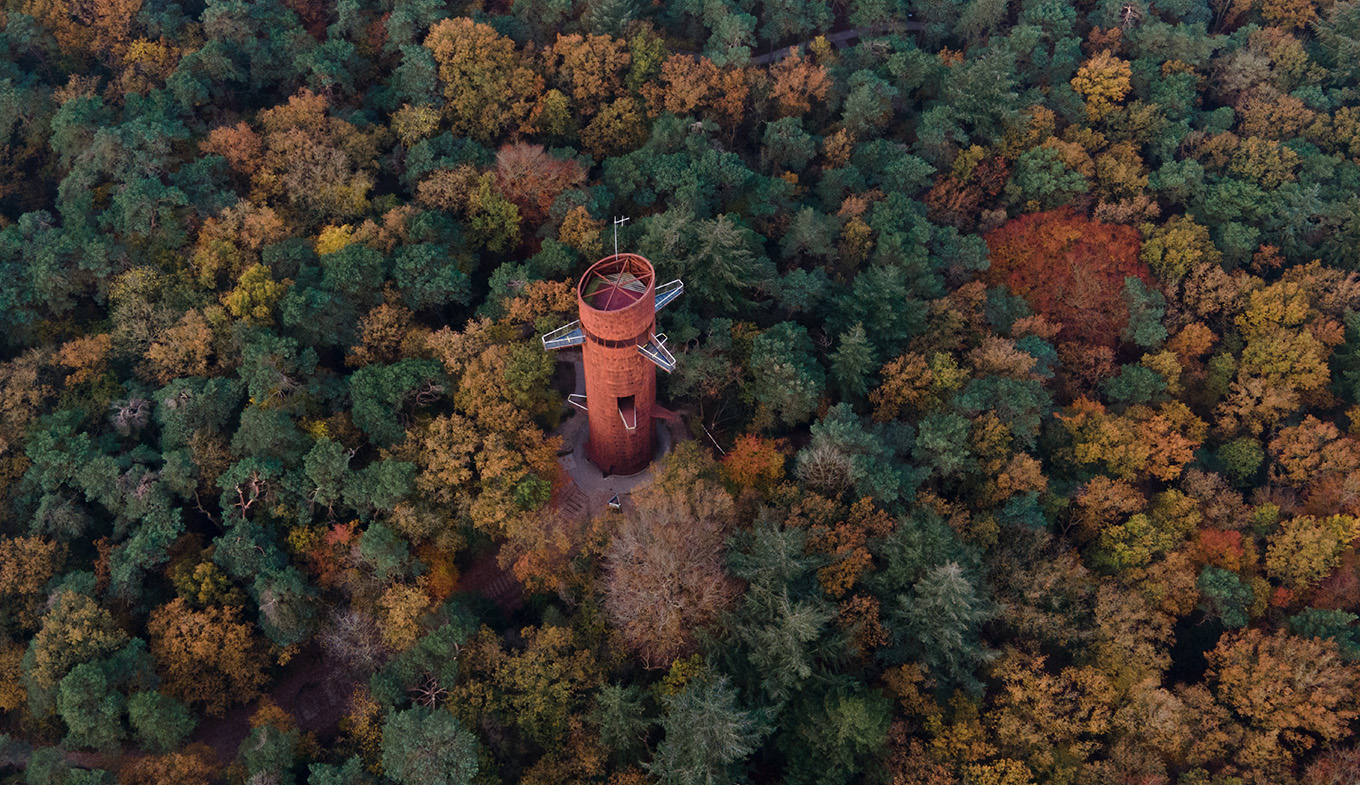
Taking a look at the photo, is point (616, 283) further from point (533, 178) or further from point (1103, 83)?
point (1103, 83)

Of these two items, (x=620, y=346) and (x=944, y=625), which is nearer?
(x=944, y=625)

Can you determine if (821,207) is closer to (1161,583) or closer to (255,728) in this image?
(1161,583)

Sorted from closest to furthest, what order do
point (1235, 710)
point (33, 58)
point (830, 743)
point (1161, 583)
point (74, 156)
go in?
point (830, 743) < point (1235, 710) < point (1161, 583) < point (74, 156) < point (33, 58)

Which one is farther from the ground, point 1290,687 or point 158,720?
point 1290,687

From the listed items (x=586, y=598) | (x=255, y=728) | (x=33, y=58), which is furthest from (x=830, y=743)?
(x=33, y=58)

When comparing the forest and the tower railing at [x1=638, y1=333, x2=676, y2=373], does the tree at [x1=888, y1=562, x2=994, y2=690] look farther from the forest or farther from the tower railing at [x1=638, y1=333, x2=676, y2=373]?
the tower railing at [x1=638, y1=333, x2=676, y2=373]

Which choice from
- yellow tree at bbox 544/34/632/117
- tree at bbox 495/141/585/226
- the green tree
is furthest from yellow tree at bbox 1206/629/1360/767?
yellow tree at bbox 544/34/632/117

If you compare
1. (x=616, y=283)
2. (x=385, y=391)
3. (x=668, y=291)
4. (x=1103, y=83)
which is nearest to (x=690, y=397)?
(x=668, y=291)
